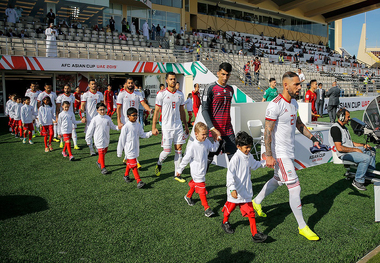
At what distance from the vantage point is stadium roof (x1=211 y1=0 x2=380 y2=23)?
1470 inches

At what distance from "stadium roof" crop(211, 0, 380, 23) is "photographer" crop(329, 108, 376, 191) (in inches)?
1334

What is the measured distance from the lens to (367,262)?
9.76 feet

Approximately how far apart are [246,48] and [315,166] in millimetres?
27978

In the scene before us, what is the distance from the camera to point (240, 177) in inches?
138

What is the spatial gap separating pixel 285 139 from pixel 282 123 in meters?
0.21

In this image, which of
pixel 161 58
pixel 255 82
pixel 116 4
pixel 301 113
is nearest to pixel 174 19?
pixel 116 4

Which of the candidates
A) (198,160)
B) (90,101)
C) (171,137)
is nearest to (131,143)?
(171,137)

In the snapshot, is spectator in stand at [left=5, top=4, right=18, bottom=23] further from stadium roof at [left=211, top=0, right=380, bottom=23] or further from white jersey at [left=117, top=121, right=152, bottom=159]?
stadium roof at [left=211, top=0, right=380, bottom=23]

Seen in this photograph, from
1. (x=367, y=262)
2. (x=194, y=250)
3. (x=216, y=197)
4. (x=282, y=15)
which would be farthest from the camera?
(x=282, y=15)

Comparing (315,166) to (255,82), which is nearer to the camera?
(315,166)

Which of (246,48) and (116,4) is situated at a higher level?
(116,4)

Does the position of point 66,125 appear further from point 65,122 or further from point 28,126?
point 28,126

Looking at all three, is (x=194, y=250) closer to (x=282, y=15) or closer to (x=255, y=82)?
(x=255, y=82)

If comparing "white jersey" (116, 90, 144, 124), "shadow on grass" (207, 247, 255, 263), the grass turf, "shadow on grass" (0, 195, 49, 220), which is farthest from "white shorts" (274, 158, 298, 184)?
"white jersey" (116, 90, 144, 124)
